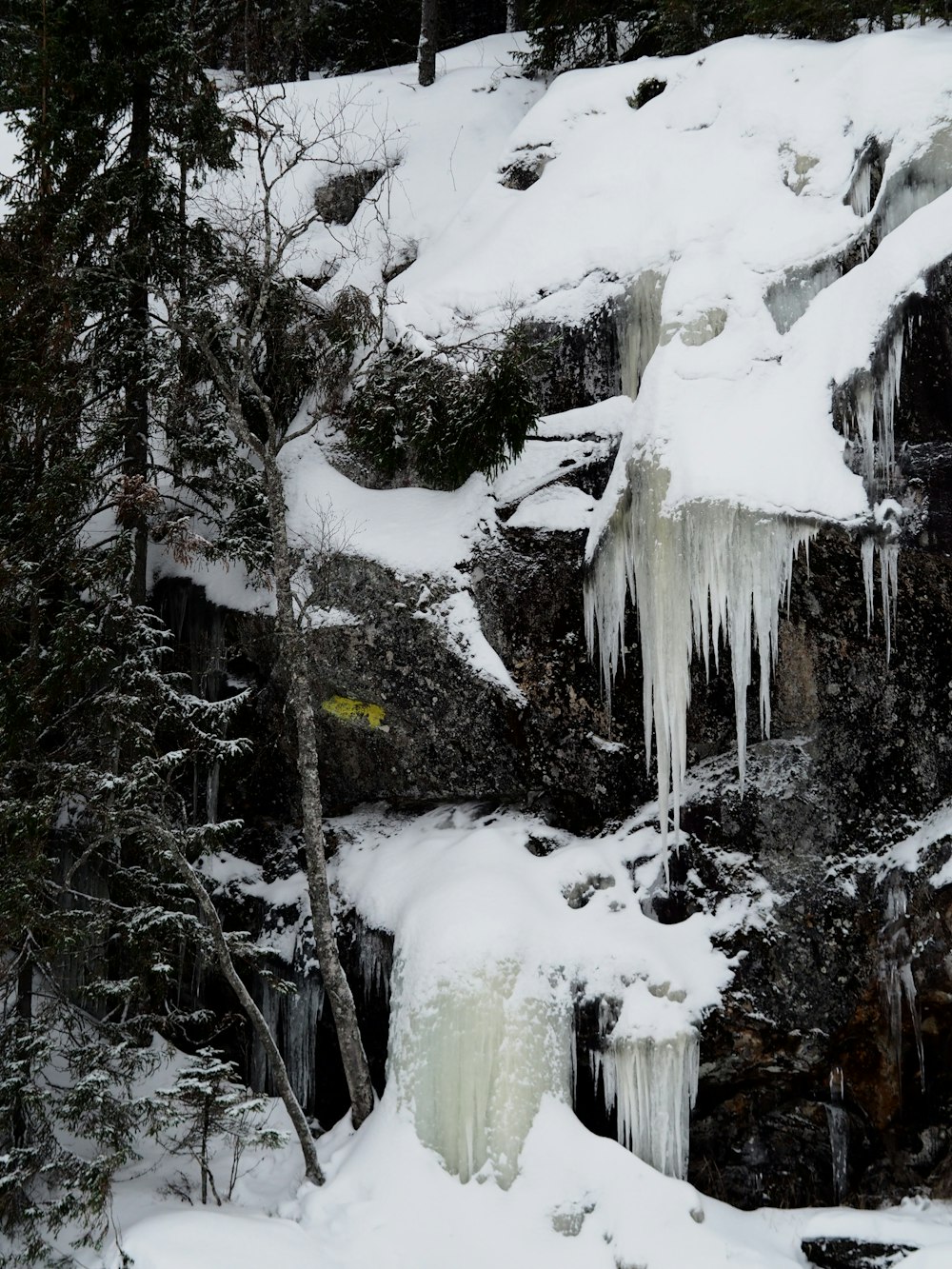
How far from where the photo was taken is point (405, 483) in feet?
34.6

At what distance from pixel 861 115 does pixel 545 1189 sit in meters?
9.93

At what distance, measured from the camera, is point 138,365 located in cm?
974

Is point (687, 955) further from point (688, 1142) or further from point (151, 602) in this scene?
point (151, 602)

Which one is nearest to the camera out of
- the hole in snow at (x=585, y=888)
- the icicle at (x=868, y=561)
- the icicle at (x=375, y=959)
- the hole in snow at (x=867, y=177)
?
the icicle at (x=868, y=561)

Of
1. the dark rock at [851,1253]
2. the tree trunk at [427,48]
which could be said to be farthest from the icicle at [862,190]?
the tree trunk at [427,48]

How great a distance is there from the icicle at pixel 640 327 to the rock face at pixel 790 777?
1065 millimetres

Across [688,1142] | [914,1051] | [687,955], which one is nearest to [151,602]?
[687,955]

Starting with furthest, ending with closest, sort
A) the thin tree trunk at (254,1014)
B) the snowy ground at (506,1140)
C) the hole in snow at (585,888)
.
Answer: the hole in snow at (585,888) → the thin tree trunk at (254,1014) → the snowy ground at (506,1140)

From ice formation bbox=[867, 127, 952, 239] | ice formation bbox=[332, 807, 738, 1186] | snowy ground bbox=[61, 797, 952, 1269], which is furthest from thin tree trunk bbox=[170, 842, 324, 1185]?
ice formation bbox=[867, 127, 952, 239]

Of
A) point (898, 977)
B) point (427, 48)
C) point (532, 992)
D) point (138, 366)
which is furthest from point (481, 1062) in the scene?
point (427, 48)

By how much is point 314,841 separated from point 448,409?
422 cm

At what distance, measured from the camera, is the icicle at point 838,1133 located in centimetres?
810

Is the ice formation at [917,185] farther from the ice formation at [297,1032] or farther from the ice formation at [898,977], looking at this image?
the ice formation at [297,1032]

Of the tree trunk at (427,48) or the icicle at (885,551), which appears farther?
the tree trunk at (427,48)
